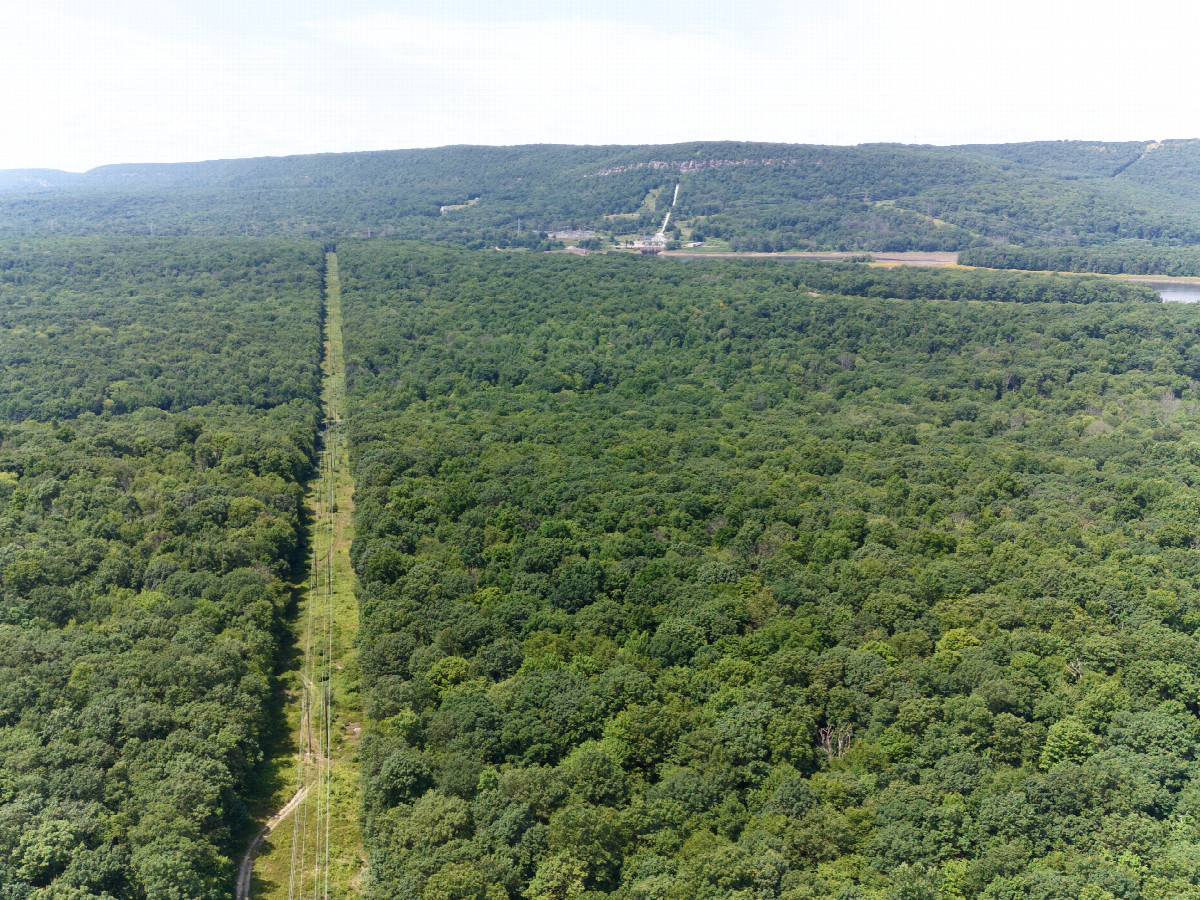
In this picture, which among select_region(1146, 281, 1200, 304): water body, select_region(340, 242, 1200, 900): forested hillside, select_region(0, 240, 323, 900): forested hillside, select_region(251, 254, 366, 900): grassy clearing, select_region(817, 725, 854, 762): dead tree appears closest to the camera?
select_region(340, 242, 1200, 900): forested hillside

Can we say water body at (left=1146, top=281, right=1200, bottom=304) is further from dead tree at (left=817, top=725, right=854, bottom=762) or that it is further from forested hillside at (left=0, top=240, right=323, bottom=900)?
forested hillside at (left=0, top=240, right=323, bottom=900)

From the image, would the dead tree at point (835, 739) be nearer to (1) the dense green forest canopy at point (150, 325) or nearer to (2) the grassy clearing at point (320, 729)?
(2) the grassy clearing at point (320, 729)

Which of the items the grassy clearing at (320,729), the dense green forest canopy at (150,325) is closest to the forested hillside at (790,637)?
the grassy clearing at (320,729)

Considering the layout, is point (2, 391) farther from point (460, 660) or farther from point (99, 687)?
point (460, 660)

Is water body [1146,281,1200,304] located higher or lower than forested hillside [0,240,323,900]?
higher

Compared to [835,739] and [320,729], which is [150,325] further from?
[835,739]

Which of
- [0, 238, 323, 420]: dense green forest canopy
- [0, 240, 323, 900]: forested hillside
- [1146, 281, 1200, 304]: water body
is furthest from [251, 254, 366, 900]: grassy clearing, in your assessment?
[1146, 281, 1200, 304]: water body

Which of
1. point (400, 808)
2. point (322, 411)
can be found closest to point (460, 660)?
point (400, 808)
